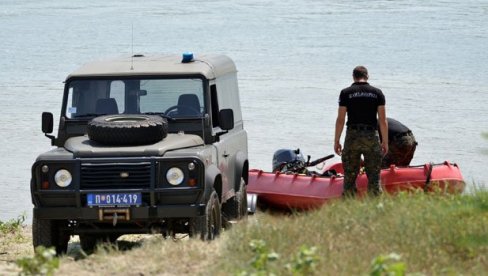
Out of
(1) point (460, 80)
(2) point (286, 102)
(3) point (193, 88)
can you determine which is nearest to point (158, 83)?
(3) point (193, 88)

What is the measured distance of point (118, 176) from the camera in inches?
426

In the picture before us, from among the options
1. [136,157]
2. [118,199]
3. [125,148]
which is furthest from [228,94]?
[118,199]

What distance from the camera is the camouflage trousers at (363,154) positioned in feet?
40.4

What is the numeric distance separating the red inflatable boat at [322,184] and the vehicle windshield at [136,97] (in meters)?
2.11

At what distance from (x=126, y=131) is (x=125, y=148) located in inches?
6.9

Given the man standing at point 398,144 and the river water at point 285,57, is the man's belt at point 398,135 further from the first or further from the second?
the river water at point 285,57

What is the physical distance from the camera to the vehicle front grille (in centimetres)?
1082

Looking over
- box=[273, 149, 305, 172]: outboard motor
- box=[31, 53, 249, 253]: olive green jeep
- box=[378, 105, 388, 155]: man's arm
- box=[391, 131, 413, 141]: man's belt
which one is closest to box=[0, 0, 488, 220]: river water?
box=[31, 53, 249, 253]: olive green jeep

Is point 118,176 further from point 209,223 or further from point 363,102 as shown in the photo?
point 363,102

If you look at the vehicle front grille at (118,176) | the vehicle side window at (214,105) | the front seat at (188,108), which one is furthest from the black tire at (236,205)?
the vehicle front grille at (118,176)

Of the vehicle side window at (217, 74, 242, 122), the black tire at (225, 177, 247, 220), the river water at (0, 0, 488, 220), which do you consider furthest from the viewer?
the river water at (0, 0, 488, 220)

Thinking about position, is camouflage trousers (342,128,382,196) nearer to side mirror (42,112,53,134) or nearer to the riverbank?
the riverbank

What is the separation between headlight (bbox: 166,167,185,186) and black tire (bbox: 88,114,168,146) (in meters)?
0.52

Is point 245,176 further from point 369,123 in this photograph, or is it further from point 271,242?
point 271,242
